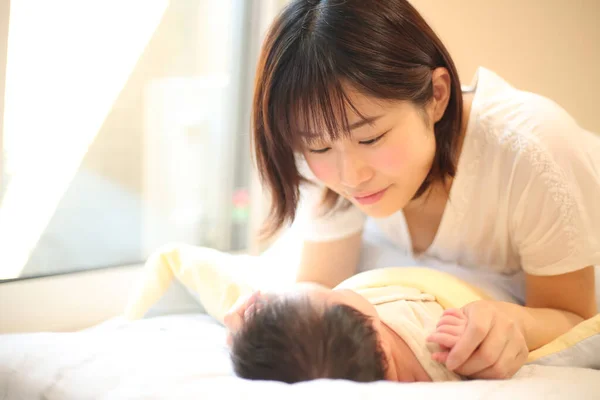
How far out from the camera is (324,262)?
4.03ft

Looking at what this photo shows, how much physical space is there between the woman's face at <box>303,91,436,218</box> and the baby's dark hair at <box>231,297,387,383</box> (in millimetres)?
245

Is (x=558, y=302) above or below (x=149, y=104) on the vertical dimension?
below

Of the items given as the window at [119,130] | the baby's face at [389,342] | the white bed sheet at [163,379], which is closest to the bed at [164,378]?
the white bed sheet at [163,379]

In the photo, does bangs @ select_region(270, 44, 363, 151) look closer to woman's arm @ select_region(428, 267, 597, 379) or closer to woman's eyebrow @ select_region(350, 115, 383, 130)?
woman's eyebrow @ select_region(350, 115, 383, 130)

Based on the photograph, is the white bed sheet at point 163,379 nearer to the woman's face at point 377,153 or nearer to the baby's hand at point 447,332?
the baby's hand at point 447,332

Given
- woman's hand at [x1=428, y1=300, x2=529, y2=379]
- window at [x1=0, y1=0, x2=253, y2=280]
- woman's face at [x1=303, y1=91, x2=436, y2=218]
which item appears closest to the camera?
woman's hand at [x1=428, y1=300, x2=529, y2=379]

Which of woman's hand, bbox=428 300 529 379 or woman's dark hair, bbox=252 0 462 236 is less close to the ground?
woman's dark hair, bbox=252 0 462 236

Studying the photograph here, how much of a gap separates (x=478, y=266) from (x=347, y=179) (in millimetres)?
420

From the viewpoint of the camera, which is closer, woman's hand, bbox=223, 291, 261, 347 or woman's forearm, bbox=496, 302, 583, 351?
woman's hand, bbox=223, 291, 261, 347

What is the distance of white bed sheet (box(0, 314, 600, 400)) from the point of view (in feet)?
2.03

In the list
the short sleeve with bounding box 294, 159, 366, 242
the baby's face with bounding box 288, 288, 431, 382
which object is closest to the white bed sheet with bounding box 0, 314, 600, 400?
the baby's face with bounding box 288, 288, 431, 382

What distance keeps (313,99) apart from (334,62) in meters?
0.06

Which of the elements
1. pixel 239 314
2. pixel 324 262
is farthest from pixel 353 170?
pixel 324 262

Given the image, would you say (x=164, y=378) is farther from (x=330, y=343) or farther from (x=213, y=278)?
(x=213, y=278)
